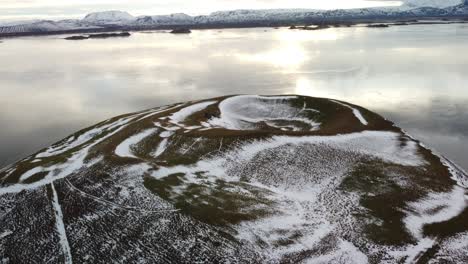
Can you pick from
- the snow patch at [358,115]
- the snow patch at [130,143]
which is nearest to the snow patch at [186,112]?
the snow patch at [130,143]

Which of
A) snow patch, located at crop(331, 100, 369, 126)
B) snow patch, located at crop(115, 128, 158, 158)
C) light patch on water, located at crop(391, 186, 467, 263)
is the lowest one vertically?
light patch on water, located at crop(391, 186, 467, 263)

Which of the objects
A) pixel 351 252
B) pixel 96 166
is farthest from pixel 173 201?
pixel 351 252

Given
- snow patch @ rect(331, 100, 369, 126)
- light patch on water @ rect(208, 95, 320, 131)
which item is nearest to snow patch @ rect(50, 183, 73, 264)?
light patch on water @ rect(208, 95, 320, 131)

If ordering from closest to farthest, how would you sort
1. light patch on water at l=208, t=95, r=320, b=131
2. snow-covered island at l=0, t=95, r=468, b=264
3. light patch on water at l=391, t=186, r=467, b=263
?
light patch on water at l=391, t=186, r=467, b=263, snow-covered island at l=0, t=95, r=468, b=264, light patch on water at l=208, t=95, r=320, b=131

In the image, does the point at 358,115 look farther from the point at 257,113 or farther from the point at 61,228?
the point at 61,228

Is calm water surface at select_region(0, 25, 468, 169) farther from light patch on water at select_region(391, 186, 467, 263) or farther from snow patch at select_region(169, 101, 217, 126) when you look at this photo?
snow patch at select_region(169, 101, 217, 126)

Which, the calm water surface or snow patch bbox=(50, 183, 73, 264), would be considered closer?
snow patch bbox=(50, 183, 73, 264)
